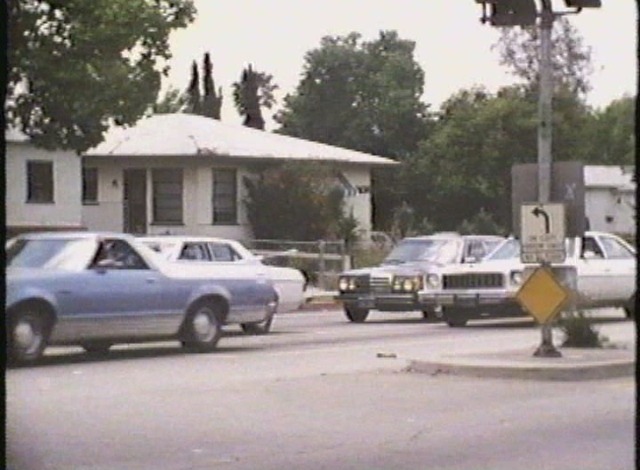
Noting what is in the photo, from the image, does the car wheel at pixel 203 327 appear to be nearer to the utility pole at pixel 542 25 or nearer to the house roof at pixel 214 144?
the house roof at pixel 214 144

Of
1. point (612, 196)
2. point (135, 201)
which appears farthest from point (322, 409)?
point (612, 196)

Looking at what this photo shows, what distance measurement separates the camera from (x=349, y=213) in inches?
134

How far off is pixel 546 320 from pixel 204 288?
148cm

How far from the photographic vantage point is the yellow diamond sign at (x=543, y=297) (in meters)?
6.08

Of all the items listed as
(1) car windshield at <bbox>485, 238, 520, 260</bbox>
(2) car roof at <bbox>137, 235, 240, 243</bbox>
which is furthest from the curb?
(2) car roof at <bbox>137, 235, 240, 243</bbox>

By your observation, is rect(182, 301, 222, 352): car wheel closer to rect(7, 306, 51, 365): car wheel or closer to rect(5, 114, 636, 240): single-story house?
rect(7, 306, 51, 365): car wheel

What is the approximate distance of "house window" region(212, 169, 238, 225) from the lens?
3.30 m

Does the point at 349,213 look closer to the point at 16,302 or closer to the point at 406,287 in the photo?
the point at 16,302

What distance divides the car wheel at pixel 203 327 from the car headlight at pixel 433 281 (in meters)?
0.95

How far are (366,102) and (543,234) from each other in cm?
455

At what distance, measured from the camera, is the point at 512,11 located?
2643 mm

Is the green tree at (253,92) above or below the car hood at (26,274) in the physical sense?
above

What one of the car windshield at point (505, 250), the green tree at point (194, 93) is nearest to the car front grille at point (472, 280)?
the car windshield at point (505, 250)

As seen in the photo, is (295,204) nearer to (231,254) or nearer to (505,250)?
(231,254)
